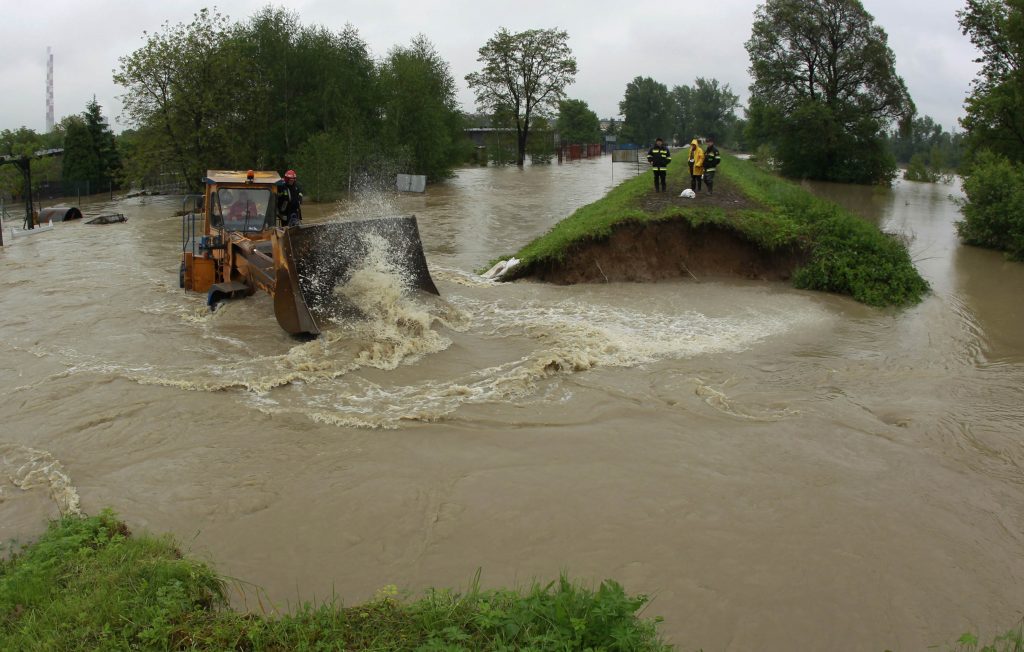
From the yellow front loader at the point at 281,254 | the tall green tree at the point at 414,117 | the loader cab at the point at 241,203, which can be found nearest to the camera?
the yellow front loader at the point at 281,254

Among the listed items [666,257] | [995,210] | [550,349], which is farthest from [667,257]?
[995,210]

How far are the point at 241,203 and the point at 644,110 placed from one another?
11736cm

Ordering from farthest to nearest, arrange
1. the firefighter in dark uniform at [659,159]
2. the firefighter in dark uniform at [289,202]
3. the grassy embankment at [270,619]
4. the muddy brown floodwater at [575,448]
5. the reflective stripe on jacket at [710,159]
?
the reflective stripe on jacket at [710,159], the firefighter in dark uniform at [659,159], the firefighter in dark uniform at [289,202], the muddy brown floodwater at [575,448], the grassy embankment at [270,619]

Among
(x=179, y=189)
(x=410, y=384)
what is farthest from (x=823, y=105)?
(x=410, y=384)

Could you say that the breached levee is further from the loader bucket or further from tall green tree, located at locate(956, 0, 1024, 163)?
tall green tree, located at locate(956, 0, 1024, 163)

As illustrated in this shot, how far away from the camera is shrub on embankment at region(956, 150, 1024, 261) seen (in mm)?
18609

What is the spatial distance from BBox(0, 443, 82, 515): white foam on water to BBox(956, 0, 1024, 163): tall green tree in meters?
30.7

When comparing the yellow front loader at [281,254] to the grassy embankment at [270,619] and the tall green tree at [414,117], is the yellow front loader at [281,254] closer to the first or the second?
the grassy embankment at [270,619]

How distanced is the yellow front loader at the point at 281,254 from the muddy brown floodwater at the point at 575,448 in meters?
0.38

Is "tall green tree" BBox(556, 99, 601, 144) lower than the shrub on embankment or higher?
higher

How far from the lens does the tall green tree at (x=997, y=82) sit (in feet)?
85.0

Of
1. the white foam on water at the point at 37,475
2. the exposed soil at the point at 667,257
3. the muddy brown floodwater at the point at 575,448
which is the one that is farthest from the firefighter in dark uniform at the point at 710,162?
the white foam on water at the point at 37,475

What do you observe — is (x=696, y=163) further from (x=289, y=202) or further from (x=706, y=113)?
(x=706, y=113)

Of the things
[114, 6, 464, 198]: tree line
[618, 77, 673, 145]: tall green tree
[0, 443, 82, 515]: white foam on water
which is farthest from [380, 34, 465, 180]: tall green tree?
[618, 77, 673, 145]: tall green tree
